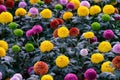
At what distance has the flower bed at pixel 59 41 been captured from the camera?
2.96 metres

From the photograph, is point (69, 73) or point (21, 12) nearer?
point (69, 73)

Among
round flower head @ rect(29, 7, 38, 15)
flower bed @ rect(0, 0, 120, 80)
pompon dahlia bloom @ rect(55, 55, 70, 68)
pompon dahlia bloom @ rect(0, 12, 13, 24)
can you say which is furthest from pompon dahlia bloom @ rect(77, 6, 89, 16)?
pompon dahlia bloom @ rect(55, 55, 70, 68)

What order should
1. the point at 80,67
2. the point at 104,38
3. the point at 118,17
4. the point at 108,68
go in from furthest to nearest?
the point at 118,17 < the point at 104,38 < the point at 80,67 < the point at 108,68

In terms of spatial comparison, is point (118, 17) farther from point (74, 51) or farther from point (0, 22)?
point (0, 22)

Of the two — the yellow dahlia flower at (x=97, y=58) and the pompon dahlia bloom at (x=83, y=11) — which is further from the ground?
the pompon dahlia bloom at (x=83, y=11)

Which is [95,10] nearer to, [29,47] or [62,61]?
[29,47]

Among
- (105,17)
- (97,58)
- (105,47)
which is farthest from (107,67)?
(105,17)

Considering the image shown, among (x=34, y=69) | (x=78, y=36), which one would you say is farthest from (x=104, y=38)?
(x=34, y=69)

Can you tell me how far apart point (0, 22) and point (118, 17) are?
1148mm

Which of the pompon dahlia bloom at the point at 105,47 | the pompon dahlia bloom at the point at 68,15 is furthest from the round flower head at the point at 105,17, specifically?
the pompon dahlia bloom at the point at 105,47

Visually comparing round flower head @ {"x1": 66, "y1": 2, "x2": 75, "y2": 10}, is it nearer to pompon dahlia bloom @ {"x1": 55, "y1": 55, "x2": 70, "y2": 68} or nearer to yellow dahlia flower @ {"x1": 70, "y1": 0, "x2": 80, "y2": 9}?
yellow dahlia flower @ {"x1": 70, "y1": 0, "x2": 80, "y2": 9}

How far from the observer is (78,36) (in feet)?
11.9

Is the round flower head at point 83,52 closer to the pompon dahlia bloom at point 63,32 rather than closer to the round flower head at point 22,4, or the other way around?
the pompon dahlia bloom at point 63,32

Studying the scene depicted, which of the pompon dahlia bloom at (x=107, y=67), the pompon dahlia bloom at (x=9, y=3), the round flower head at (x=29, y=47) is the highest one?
the pompon dahlia bloom at (x=9, y=3)
